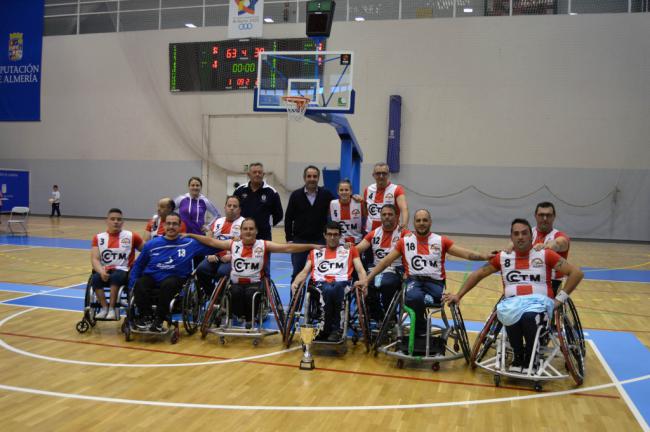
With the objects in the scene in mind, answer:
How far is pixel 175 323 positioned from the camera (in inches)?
206

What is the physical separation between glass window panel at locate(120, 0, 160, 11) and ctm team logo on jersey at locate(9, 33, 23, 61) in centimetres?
604

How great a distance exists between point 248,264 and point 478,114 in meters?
11.9

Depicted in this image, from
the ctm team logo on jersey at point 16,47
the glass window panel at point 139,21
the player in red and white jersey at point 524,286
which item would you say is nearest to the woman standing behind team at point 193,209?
the player in red and white jersey at point 524,286

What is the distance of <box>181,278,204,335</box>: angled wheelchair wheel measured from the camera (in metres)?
5.17

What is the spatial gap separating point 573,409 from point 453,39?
13.6 metres

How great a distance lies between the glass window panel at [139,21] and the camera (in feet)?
60.5

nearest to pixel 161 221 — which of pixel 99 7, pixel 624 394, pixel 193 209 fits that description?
pixel 193 209

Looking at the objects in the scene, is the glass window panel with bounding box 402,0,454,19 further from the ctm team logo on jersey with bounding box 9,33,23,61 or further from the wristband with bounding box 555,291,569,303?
the wristband with bounding box 555,291,569,303

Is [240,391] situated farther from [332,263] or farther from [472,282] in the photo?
[472,282]

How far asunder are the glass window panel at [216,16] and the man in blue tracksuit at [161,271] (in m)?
13.5

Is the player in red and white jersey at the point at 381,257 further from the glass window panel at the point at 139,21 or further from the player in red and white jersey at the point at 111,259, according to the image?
the glass window panel at the point at 139,21

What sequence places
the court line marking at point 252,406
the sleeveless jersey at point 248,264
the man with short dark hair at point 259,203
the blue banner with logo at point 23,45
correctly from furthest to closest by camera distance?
the blue banner with logo at point 23,45 < the man with short dark hair at point 259,203 < the sleeveless jersey at point 248,264 < the court line marking at point 252,406

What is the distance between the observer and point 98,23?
19078 mm

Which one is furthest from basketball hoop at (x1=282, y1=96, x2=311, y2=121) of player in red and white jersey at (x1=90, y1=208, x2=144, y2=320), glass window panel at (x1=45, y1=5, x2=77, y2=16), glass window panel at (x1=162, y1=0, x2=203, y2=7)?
glass window panel at (x1=45, y1=5, x2=77, y2=16)
